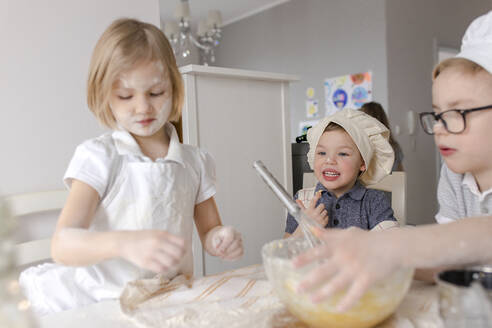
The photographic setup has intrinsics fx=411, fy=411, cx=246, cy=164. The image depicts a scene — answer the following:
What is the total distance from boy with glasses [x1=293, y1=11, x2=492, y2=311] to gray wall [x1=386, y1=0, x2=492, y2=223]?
2877 mm

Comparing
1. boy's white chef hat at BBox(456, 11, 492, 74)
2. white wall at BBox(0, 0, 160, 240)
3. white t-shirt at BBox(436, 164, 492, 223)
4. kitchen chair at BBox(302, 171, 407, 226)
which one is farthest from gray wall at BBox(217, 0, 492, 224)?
boy's white chef hat at BBox(456, 11, 492, 74)

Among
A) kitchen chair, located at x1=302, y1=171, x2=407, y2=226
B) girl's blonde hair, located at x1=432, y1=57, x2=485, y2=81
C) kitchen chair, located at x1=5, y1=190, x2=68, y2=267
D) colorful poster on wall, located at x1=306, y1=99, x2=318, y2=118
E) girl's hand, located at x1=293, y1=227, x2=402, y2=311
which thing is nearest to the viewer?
girl's hand, located at x1=293, y1=227, x2=402, y2=311

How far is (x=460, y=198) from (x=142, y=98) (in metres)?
0.65

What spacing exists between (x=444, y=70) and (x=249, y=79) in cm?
113

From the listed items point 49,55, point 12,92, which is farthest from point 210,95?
point 12,92

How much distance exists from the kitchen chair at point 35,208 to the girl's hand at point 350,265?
0.98 metres

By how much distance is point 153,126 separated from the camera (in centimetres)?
72

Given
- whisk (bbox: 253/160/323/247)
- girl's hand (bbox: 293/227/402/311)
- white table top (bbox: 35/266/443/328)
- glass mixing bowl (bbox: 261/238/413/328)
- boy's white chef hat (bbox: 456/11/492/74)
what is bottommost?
white table top (bbox: 35/266/443/328)

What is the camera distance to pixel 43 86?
1348 mm

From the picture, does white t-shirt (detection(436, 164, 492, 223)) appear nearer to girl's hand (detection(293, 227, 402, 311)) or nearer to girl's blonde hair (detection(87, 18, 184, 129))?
girl's hand (detection(293, 227, 402, 311))

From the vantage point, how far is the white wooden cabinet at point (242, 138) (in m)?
1.60

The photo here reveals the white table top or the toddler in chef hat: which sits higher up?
the toddler in chef hat

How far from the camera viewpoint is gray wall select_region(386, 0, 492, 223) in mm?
3555

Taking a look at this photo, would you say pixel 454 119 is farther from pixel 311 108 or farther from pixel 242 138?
pixel 311 108
